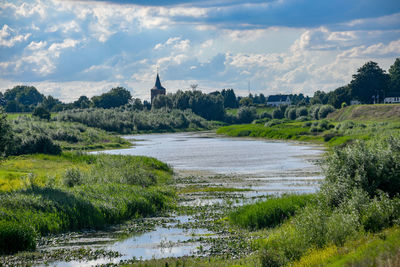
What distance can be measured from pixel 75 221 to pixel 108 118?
11707 cm

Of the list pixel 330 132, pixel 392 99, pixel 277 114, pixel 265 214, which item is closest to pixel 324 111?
pixel 392 99

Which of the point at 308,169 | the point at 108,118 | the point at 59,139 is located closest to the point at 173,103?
the point at 108,118

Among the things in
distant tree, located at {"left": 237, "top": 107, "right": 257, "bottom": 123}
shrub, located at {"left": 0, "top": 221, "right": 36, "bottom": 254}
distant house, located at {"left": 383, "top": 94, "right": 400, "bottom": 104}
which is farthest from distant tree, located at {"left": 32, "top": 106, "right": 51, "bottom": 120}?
shrub, located at {"left": 0, "top": 221, "right": 36, "bottom": 254}

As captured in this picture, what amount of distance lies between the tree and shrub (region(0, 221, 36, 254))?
462ft

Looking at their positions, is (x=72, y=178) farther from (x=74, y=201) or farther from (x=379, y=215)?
(x=379, y=215)

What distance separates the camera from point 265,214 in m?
25.2

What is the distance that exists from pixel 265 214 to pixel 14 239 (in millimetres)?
11801

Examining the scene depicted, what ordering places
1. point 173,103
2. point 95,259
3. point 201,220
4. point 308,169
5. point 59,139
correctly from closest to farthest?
point 95,259 → point 201,220 → point 308,169 → point 59,139 → point 173,103

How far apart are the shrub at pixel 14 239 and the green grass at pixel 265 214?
996cm

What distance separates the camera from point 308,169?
50.7 metres

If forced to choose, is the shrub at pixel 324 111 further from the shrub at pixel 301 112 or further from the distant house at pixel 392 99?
the distant house at pixel 392 99

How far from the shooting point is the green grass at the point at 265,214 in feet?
81.8

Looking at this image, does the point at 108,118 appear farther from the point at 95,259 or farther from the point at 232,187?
the point at 95,259

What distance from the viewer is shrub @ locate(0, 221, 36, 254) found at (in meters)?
20.8
